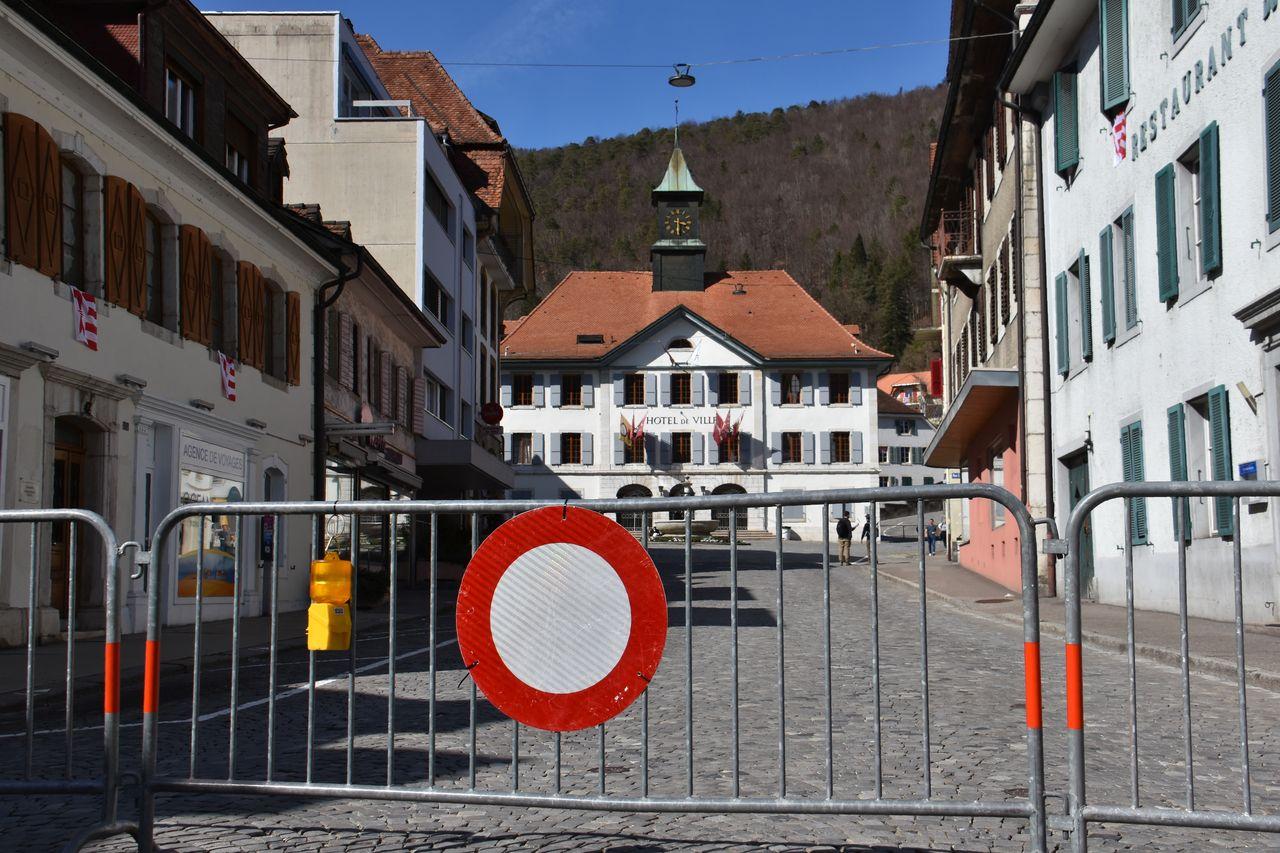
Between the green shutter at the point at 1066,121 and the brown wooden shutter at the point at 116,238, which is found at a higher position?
the green shutter at the point at 1066,121

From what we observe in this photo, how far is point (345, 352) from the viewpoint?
26016mm

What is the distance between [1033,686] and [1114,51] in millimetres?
16096

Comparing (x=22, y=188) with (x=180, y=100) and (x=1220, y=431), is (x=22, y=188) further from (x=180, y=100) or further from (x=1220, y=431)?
(x=1220, y=431)

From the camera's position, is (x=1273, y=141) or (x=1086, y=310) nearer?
(x=1273, y=141)

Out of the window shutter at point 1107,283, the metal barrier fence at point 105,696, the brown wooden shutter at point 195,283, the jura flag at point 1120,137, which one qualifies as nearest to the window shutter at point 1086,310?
the window shutter at point 1107,283

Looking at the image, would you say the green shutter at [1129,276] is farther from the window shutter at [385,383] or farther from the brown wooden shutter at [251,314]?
the window shutter at [385,383]

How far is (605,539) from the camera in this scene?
207 inches

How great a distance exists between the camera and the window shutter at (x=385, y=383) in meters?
29.3

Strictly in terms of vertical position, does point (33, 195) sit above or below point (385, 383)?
above

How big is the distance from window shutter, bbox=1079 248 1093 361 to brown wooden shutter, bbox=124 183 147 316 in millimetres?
13117

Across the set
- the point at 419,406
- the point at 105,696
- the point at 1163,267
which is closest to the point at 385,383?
the point at 419,406

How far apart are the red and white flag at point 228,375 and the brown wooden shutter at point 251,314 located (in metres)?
0.40

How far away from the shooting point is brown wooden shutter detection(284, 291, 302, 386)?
73.9 feet

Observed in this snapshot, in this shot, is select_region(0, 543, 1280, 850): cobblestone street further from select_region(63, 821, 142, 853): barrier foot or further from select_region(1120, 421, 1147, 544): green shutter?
select_region(1120, 421, 1147, 544): green shutter
